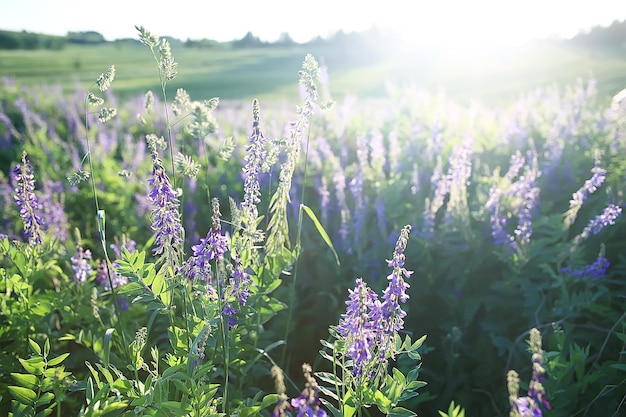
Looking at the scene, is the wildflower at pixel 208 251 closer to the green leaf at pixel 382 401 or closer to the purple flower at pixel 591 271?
the green leaf at pixel 382 401

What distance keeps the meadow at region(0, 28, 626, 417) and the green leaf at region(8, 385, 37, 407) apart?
1 cm

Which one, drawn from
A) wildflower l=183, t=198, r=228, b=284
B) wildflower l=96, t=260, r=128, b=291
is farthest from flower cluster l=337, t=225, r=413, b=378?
wildflower l=96, t=260, r=128, b=291

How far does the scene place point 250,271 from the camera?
8.80 ft

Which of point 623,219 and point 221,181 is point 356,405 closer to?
point 623,219

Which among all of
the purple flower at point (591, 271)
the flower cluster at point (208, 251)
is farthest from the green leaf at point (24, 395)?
the purple flower at point (591, 271)

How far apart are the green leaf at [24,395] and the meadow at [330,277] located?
1 cm

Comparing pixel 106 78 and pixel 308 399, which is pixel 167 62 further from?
pixel 308 399

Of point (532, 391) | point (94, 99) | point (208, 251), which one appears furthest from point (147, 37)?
point (532, 391)

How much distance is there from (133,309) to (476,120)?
13.6 ft

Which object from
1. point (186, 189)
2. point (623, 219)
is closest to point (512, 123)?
point (623, 219)

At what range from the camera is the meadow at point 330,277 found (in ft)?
6.60

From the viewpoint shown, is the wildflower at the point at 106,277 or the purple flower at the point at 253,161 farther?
the wildflower at the point at 106,277

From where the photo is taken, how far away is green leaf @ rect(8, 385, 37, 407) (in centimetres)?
204

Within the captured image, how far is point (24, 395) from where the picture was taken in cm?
206
